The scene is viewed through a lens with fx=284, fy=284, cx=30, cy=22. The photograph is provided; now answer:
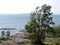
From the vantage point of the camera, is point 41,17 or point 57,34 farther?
point 57,34

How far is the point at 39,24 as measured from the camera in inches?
1043

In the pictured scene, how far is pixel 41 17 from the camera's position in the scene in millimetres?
26516

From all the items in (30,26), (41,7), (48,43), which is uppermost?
(41,7)

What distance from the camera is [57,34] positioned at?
30.8m

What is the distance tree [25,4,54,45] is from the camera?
86.5 ft

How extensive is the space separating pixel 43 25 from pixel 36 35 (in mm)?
1132

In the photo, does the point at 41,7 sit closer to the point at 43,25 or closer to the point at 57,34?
the point at 43,25

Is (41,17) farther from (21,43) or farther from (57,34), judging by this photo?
(57,34)

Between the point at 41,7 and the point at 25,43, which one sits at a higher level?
the point at 41,7

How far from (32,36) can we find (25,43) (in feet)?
3.03

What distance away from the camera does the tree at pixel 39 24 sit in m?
26.4

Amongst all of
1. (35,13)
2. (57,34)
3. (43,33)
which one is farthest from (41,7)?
(57,34)

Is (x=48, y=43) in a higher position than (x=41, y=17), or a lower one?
lower

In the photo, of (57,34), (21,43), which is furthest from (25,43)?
(57,34)
